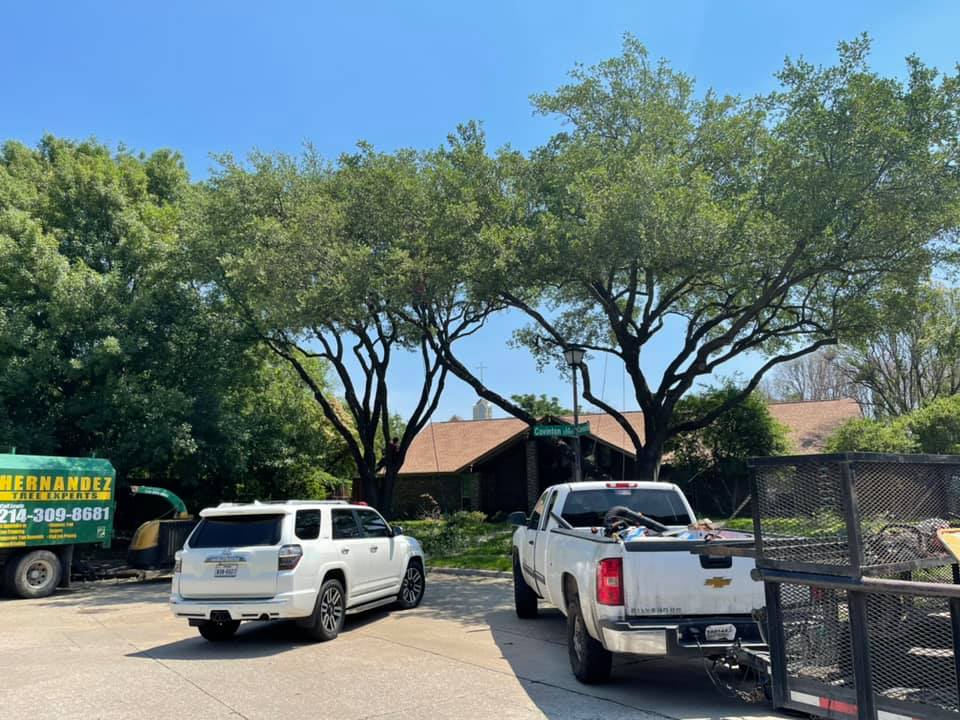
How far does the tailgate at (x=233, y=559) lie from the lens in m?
9.67

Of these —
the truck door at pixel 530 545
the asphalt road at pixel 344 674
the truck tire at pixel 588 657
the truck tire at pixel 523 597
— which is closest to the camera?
the asphalt road at pixel 344 674

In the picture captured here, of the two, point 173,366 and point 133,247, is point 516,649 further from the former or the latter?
point 133,247

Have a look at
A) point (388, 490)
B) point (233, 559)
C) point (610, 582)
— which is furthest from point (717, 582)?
point (388, 490)

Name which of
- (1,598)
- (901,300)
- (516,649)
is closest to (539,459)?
(901,300)

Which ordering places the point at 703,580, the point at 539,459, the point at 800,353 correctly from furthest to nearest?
the point at 539,459 → the point at 800,353 → the point at 703,580

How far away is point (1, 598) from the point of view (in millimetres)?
15961

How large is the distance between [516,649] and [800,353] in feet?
49.3

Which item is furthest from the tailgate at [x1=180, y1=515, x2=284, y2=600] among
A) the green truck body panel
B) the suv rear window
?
the green truck body panel

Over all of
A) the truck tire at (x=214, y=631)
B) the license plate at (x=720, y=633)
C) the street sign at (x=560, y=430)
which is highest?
the street sign at (x=560, y=430)

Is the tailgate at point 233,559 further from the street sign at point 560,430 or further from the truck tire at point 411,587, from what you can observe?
the street sign at point 560,430

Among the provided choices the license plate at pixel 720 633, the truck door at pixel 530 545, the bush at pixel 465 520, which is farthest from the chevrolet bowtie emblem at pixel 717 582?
the bush at pixel 465 520

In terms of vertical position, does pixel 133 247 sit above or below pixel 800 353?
above

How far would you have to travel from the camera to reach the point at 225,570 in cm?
980

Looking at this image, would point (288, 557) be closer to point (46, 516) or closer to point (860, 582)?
point (860, 582)
